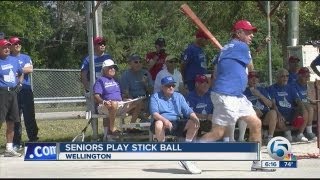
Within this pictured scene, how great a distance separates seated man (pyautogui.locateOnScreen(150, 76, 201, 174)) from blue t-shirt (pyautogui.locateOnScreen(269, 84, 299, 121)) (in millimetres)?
2873

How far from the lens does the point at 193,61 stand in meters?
11.0

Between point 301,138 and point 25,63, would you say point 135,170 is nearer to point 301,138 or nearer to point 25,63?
point 25,63

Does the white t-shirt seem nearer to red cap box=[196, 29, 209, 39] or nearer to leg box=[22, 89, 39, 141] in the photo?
red cap box=[196, 29, 209, 39]

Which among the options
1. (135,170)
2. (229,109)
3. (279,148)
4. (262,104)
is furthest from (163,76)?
(279,148)

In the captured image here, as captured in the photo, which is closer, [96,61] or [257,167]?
[257,167]

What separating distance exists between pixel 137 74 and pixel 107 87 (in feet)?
3.01

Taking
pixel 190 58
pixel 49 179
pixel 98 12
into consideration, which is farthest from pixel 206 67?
pixel 49 179

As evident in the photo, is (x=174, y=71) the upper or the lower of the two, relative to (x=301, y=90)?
upper

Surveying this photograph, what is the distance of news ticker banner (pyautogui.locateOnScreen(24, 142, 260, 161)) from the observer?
7984mm

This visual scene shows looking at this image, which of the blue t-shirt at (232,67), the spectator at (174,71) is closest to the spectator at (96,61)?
the spectator at (174,71)

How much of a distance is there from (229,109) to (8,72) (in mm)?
3940

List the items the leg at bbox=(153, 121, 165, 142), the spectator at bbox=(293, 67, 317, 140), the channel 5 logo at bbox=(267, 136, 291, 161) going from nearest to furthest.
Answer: the channel 5 logo at bbox=(267, 136, 291, 161) < the leg at bbox=(153, 121, 165, 142) < the spectator at bbox=(293, 67, 317, 140)

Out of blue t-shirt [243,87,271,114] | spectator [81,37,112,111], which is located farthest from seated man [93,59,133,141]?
blue t-shirt [243,87,271,114]

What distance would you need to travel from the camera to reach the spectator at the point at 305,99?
11.9m
